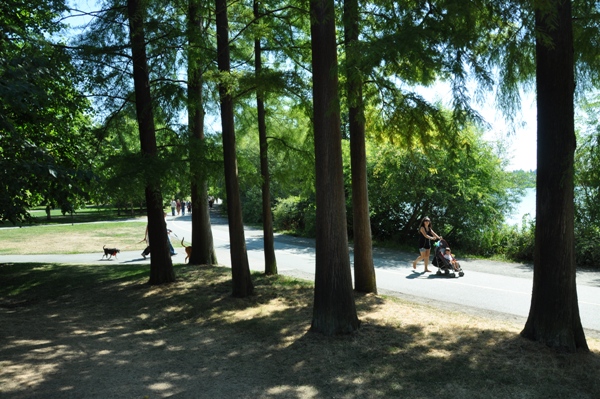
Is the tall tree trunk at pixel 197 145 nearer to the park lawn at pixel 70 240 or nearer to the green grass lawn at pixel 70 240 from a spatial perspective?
the park lawn at pixel 70 240

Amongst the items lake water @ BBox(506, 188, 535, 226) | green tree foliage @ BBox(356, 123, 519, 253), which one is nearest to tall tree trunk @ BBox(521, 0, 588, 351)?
green tree foliage @ BBox(356, 123, 519, 253)

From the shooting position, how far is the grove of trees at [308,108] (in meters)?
6.73

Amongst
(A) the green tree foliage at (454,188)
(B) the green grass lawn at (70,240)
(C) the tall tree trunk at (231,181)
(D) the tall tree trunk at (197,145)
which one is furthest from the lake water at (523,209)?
(B) the green grass lawn at (70,240)

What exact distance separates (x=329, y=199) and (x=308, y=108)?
13.1ft

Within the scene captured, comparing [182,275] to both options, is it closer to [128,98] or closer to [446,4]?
[128,98]

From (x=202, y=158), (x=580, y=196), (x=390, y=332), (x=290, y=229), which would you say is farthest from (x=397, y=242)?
(x=390, y=332)

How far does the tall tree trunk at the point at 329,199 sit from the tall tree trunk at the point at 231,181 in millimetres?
3126

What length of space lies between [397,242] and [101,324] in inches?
604

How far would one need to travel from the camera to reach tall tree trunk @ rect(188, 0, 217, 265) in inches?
437

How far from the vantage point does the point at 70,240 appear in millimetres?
27641

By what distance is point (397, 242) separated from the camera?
878 inches

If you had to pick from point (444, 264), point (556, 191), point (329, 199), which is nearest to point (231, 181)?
point (329, 199)

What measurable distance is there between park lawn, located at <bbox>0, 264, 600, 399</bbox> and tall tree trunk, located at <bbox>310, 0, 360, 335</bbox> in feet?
1.23

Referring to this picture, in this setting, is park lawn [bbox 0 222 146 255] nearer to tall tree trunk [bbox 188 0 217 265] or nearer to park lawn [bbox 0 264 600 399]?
tall tree trunk [bbox 188 0 217 265]
